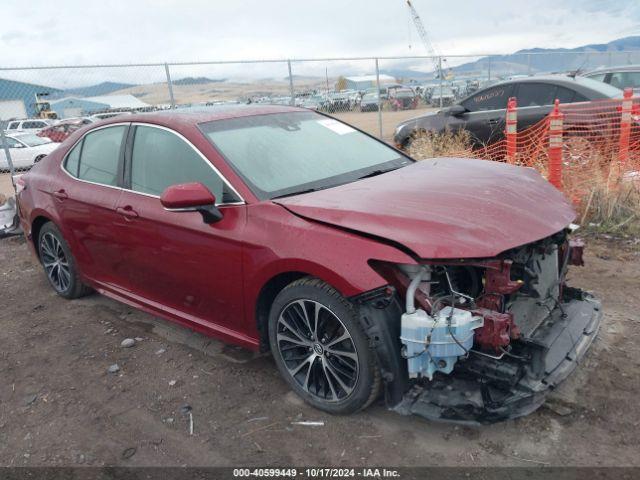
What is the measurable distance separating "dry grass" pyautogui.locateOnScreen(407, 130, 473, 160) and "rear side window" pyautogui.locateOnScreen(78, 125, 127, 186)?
184 inches

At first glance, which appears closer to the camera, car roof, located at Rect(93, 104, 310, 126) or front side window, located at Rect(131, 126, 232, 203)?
front side window, located at Rect(131, 126, 232, 203)

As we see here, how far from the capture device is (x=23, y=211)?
16.7 ft

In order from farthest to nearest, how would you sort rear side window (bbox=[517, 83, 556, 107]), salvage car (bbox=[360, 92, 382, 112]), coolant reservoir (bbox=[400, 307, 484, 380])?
salvage car (bbox=[360, 92, 382, 112]), rear side window (bbox=[517, 83, 556, 107]), coolant reservoir (bbox=[400, 307, 484, 380])

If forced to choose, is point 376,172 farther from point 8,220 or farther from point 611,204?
point 8,220

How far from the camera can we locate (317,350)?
9.50ft

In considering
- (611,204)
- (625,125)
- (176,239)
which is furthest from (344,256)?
(625,125)

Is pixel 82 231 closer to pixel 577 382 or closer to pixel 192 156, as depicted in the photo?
pixel 192 156

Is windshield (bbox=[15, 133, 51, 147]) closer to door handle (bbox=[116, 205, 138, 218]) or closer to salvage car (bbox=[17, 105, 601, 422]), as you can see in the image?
salvage car (bbox=[17, 105, 601, 422])

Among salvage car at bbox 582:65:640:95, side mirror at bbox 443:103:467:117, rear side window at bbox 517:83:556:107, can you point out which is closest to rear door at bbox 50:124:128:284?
Answer: side mirror at bbox 443:103:467:117

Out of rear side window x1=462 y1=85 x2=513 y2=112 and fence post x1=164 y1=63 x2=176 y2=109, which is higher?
fence post x1=164 y1=63 x2=176 y2=109

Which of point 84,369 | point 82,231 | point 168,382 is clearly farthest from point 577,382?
point 82,231

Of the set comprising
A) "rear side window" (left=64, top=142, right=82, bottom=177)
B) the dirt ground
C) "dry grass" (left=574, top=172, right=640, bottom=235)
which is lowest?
the dirt ground

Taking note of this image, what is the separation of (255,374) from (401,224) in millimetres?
1509

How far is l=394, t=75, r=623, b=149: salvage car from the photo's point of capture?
801 cm
